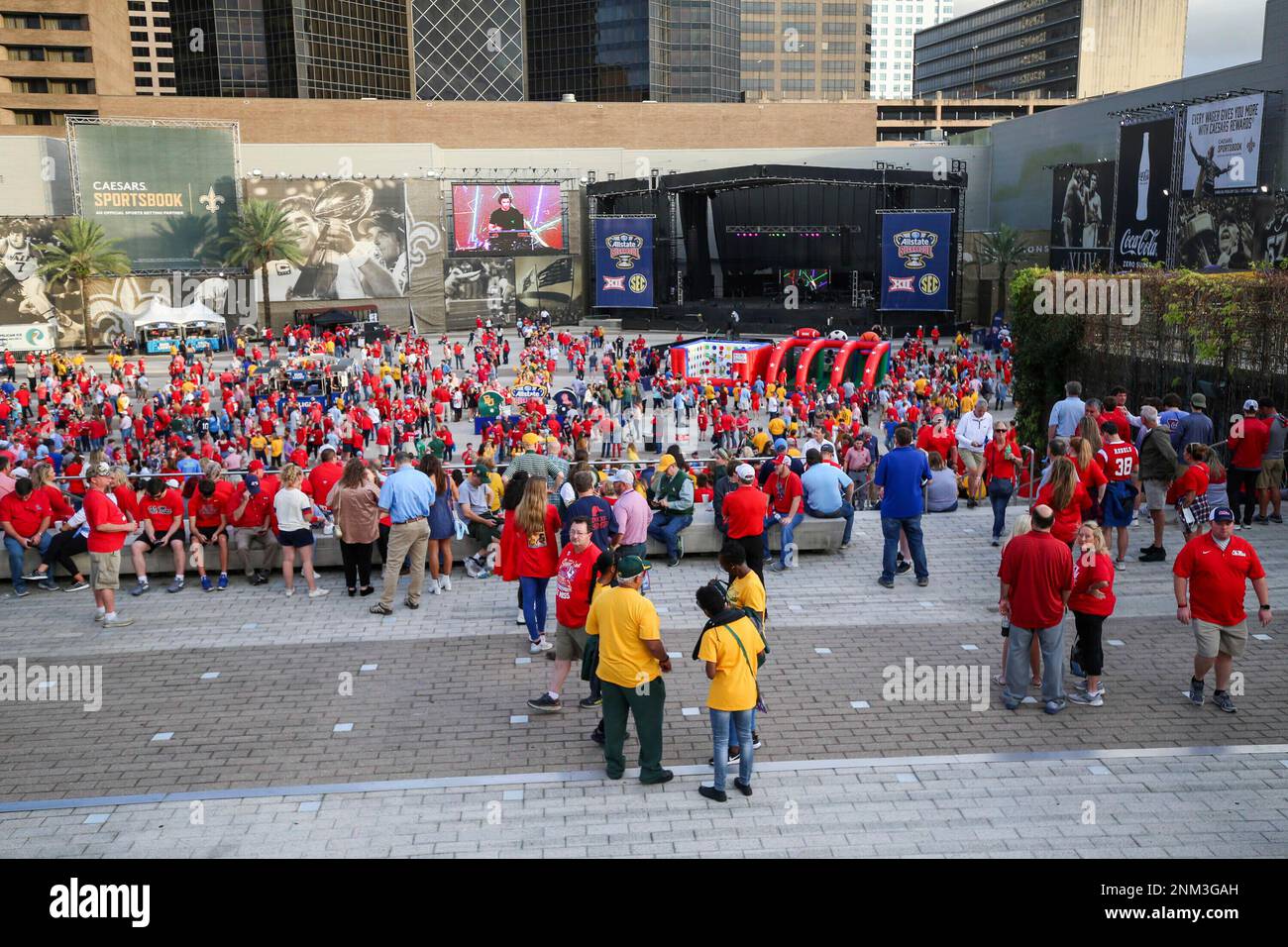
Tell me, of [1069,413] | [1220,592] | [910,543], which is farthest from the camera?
[1069,413]

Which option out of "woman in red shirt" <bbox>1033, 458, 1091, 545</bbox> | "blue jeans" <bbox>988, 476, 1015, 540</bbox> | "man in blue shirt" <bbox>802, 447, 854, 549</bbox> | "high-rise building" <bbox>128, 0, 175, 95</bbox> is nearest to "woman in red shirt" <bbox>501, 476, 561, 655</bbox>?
"man in blue shirt" <bbox>802, 447, 854, 549</bbox>

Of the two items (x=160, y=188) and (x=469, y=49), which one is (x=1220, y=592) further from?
(x=469, y=49)

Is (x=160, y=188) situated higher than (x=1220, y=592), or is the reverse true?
(x=160, y=188)

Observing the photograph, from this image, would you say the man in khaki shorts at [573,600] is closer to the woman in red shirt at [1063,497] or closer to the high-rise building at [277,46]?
the woman in red shirt at [1063,497]

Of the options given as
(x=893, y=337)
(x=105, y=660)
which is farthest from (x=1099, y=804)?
(x=893, y=337)

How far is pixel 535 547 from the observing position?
27.6ft

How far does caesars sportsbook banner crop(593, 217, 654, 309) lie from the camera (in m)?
58.2

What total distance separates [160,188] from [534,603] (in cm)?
5529

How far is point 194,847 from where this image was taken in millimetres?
5820

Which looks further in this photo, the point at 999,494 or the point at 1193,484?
the point at 999,494

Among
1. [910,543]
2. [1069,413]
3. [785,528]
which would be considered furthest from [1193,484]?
[785,528]

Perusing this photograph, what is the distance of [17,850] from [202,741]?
4.89 feet

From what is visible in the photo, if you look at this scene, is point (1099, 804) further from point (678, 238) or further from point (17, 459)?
point (678, 238)

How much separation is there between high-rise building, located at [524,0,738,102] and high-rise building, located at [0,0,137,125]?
45.0 m
